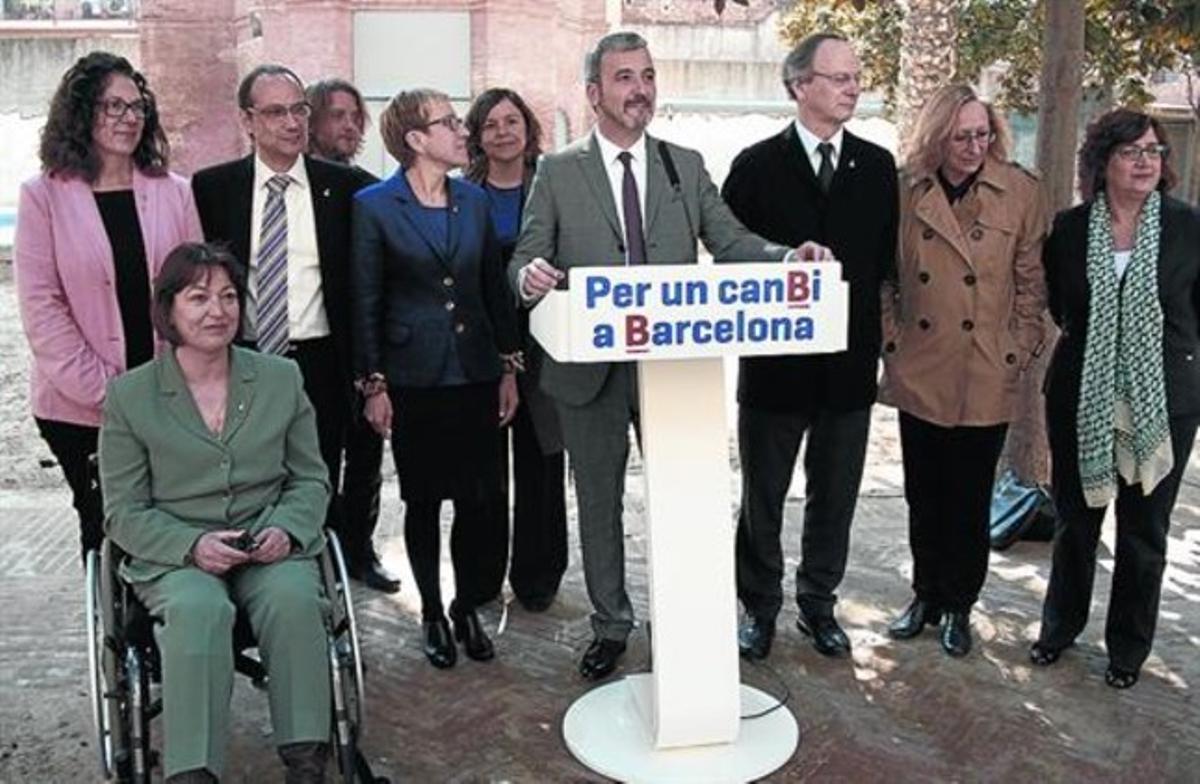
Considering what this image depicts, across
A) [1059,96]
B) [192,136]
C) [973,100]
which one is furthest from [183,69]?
[973,100]

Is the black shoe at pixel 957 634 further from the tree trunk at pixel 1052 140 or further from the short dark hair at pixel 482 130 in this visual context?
the short dark hair at pixel 482 130

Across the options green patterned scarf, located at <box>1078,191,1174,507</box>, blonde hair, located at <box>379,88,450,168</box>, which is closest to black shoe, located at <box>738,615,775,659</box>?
green patterned scarf, located at <box>1078,191,1174,507</box>

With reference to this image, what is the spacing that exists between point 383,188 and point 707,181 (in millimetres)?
1075

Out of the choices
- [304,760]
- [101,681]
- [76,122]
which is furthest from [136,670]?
[76,122]

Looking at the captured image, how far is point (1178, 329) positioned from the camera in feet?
14.1

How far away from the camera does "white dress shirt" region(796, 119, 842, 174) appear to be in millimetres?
4391

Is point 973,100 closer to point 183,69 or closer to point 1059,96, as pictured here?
point 1059,96

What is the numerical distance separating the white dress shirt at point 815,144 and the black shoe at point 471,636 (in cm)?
199

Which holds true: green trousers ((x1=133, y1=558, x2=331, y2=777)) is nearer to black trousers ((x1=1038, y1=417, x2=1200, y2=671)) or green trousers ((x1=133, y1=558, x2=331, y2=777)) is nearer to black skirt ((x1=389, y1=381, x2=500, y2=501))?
black skirt ((x1=389, y1=381, x2=500, y2=501))

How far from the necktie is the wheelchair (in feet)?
3.07

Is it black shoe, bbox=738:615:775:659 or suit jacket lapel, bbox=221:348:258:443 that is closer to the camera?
suit jacket lapel, bbox=221:348:258:443

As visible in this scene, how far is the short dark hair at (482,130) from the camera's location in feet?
15.8

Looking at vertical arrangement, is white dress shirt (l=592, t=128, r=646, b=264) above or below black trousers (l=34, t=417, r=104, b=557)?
above

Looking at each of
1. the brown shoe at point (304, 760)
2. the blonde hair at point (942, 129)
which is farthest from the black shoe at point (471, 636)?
the blonde hair at point (942, 129)
